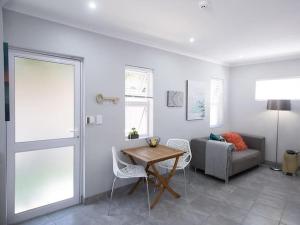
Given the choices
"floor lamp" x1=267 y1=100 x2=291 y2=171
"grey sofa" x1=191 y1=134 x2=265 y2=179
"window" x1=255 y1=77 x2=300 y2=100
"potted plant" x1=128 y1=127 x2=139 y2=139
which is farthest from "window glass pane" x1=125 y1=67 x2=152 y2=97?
"window" x1=255 y1=77 x2=300 y2=100

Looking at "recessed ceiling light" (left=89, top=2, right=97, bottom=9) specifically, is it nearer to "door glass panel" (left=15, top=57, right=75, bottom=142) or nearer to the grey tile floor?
"door glass panel" (left=15, top=57, right=75, bottom=142)

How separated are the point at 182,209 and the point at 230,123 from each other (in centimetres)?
356

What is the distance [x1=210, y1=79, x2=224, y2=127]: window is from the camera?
17.1 ft

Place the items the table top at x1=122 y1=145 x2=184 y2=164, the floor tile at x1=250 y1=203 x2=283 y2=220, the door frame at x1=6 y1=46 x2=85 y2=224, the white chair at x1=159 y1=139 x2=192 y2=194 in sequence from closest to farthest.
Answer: the door frame at x1=6 y1=46 x2=85 y2=224 → the floor tile at x1=250 y1=203 x2=283 y2=220 → the table top at x1=122 y1=145 x2=184 y2=164 → the white chair at x1=159 y1=139 x2=192 y2=194

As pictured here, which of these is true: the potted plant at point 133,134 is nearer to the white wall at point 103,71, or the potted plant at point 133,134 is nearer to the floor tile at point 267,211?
the white wall at point 103,71

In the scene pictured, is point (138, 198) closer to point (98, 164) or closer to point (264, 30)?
point (98, 164)

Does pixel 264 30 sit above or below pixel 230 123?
above

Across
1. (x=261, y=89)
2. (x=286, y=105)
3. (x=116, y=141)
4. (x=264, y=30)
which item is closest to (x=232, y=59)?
(x=261, y=89)

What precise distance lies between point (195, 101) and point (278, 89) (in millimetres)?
2094

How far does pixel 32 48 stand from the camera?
2414 mm

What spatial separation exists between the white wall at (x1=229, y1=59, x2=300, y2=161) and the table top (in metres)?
3.01

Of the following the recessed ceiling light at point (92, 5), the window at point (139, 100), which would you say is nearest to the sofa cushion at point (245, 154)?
the window at point (139, 100)

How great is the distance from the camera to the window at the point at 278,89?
4.46 m

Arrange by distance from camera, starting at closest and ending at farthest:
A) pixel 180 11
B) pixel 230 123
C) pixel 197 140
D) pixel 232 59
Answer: pixel 180 11
pixel 197 140
pixel 232 59
pixel 230 123
